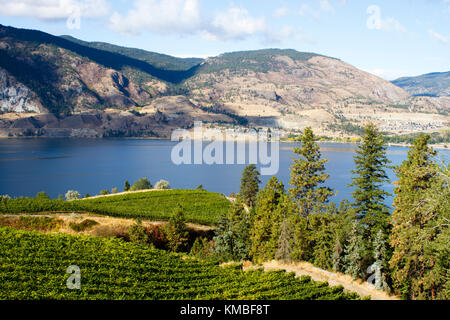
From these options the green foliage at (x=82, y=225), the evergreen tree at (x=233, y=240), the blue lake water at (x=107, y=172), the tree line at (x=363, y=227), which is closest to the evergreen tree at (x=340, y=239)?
the tree line at (x=363, y=227)

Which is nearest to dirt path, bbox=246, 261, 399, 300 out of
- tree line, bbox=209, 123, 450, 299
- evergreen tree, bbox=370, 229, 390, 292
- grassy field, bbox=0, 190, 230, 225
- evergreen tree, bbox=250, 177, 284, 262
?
evergreen tree, bbox=370, 229, 390, 292

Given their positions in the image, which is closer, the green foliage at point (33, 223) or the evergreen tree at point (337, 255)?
the evergreen tree at point (337, 255)

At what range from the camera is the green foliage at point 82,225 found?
3597 cm

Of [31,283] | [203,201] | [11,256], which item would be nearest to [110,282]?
[31,283]

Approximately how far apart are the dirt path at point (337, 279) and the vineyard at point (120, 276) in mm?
3056

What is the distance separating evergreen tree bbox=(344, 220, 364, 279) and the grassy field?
2319 cm

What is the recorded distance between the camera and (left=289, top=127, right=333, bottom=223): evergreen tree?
105 ft

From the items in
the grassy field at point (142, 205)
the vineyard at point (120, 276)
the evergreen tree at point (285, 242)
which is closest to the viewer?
the vineyard at point (120, 276)

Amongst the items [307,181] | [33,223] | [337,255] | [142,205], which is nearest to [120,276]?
[337,255]

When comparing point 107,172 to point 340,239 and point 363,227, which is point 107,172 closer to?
point 340,239

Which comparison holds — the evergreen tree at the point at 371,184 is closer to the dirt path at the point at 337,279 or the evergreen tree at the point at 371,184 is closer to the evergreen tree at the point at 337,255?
the evergreen tree at the point at 337,255

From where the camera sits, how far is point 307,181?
32344 millimetres

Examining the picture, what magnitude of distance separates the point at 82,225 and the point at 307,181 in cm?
2329
